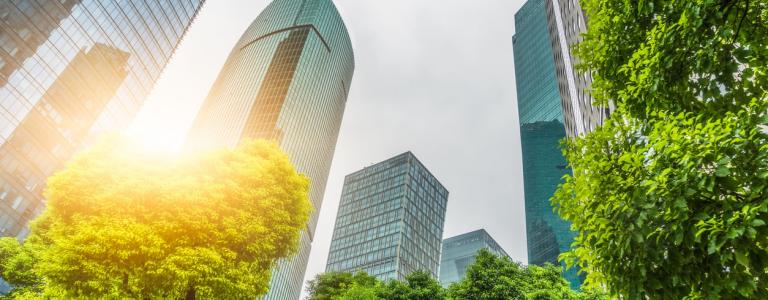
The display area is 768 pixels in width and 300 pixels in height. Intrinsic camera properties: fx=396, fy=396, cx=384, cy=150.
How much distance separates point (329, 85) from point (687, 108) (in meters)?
111

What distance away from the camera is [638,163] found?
5.31 m

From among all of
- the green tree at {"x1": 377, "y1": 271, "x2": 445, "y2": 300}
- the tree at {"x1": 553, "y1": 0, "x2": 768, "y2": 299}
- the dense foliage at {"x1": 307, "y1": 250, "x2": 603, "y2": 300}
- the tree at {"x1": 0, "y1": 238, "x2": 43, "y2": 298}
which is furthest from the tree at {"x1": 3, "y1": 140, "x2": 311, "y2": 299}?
the tree at {"x1": 553, "y1": 0, "x2": 768, "y2": 299}

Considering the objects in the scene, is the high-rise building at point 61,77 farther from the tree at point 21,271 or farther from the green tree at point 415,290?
the green tree at point 415,290

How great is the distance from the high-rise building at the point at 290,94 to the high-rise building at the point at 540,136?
67.6 metres

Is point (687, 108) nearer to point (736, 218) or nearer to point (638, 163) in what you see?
point (638, 163)

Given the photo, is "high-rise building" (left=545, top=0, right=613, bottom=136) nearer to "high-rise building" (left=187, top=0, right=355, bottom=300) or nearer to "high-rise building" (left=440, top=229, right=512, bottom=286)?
"high-rise building" (left=187, top=0, right=355, bottom=300)

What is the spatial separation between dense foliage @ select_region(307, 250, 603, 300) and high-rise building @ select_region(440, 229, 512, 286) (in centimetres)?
15341

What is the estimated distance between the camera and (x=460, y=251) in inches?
7160

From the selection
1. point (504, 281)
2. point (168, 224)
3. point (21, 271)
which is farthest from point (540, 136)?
point (168, 224)

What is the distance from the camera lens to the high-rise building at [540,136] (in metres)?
128

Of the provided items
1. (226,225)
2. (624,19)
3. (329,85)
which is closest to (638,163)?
(624,19)

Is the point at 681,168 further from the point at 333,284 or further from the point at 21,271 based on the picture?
→ the point at 333,284

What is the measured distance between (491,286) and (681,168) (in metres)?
18.8

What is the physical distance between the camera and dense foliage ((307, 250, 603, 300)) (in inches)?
806
